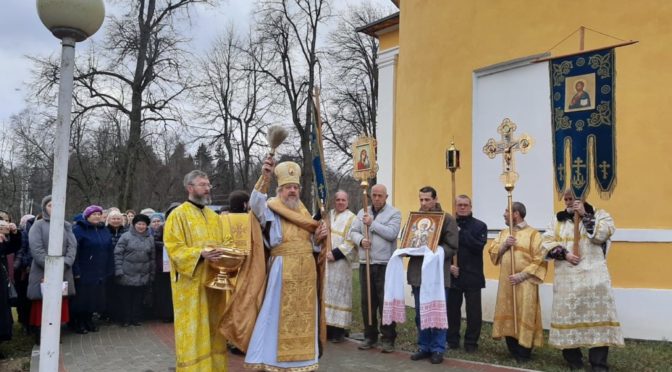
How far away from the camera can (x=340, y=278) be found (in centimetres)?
814

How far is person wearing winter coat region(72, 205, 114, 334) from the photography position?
845cm

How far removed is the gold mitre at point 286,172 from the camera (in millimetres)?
5758

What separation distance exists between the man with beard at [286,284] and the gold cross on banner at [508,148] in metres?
2.66

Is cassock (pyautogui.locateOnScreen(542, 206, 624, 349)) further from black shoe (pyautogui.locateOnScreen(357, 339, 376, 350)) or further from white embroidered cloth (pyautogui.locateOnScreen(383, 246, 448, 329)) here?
black shoe (pyautogui.locateOnScreen(357, 339, 376, 350))

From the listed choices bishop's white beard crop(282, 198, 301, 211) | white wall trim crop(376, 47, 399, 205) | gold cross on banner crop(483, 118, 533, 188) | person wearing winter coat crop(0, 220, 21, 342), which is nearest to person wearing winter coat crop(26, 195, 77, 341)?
person wearing winter coat crop(0, 220, 21, 342)

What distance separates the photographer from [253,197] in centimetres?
551

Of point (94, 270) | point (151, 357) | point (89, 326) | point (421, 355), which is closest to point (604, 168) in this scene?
point (421, 355)

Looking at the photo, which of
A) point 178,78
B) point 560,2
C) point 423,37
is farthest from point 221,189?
point 560,2

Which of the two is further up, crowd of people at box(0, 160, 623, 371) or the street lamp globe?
the street lamp globe

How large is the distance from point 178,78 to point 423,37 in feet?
40.7

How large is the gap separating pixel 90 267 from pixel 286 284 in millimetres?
→ 4252

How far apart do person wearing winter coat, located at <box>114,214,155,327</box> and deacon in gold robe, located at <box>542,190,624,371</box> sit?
19.3 feet

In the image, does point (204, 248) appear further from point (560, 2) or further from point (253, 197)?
point (560, 2)

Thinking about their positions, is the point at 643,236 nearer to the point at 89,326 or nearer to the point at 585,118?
the point at 585,118
